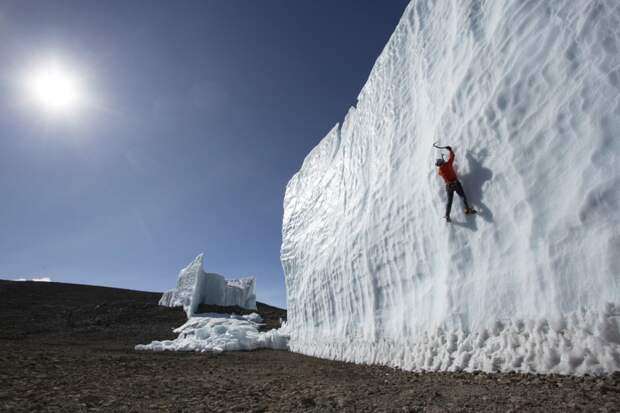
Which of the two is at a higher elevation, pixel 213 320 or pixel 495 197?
pixel 495 197

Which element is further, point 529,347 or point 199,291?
point 199,291

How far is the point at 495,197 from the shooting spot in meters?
5.58

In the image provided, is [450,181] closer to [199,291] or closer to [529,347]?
[529,347]

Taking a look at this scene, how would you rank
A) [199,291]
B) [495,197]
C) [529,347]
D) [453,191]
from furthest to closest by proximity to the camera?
[199,291], [453,191], [495,197], [529,347]

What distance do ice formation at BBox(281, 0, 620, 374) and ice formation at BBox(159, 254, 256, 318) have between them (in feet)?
74.6

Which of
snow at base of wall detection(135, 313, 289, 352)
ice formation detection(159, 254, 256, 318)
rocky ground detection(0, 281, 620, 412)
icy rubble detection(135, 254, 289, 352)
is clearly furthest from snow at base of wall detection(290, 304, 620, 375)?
ice formation detection(159, 254, 256, 318)

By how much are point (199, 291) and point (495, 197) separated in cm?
2970

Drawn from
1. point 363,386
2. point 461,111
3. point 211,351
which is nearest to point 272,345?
point 211,351

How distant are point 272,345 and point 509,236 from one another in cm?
1385

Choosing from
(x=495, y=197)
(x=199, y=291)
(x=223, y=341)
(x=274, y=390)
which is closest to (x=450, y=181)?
(x=495, y=197)

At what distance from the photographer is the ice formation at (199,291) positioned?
30.5 metres

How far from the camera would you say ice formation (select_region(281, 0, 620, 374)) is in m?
4.11

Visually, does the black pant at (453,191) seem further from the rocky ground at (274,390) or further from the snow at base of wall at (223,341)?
the snow at base of wall at (223,341)

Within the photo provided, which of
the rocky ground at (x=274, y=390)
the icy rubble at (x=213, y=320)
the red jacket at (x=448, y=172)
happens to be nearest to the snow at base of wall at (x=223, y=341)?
the icy rubble at (x=213, y=320)
